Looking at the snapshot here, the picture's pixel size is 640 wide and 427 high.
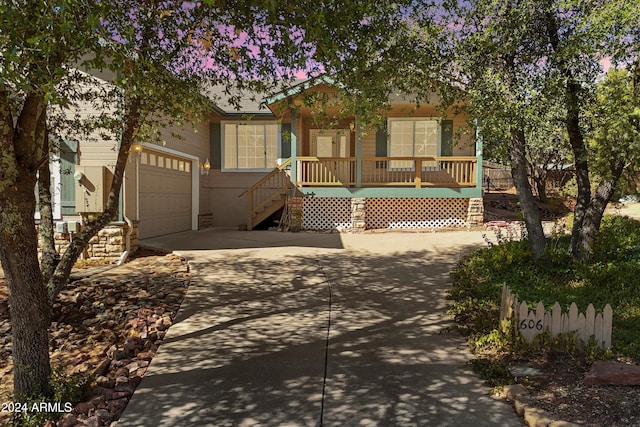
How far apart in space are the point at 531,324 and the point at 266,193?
35.7 ft

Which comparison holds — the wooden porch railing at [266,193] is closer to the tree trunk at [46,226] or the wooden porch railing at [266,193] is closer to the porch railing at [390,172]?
the porch railing at [390,172]

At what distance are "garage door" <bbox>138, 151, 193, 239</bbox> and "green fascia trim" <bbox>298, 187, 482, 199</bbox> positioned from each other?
11.9 ft

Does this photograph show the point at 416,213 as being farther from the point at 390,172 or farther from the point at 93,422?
the point at 93,422

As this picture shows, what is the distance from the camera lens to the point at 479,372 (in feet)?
12.4

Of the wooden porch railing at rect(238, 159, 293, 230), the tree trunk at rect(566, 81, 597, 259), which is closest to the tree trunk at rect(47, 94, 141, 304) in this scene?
the tree trunk at rect(566, 81, 597, 259)

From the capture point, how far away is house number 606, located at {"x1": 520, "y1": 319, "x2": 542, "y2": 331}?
415 centimetres

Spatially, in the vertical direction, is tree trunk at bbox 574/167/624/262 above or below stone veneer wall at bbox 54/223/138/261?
above

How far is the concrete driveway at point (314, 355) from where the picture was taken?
10.5 ft

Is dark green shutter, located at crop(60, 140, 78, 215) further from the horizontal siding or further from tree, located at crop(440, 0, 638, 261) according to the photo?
the horizontal siding

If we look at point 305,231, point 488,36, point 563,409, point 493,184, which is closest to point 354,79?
point 488,36

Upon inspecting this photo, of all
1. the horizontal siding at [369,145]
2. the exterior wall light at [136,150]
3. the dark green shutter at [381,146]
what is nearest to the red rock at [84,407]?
the exterior wall light at [136,150]

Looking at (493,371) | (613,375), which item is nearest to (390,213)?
(493,371)

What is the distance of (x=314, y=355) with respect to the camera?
4.18 meters

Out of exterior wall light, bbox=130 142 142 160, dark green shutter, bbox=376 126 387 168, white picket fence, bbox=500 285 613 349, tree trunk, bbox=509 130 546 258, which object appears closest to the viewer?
white picket fence, bbox=500 285 613 349
